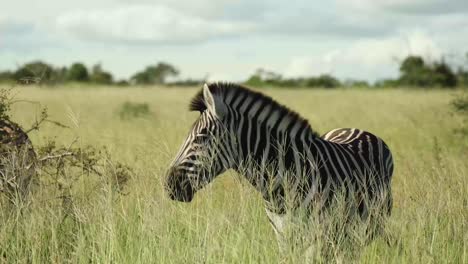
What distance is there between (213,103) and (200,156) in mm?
294

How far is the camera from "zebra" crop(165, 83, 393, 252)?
401 centimetres

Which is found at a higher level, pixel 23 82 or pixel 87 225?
pixel 23 82

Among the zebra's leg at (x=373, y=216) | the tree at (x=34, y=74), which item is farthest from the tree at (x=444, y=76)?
the zebra's leg at (x=373, y=216)

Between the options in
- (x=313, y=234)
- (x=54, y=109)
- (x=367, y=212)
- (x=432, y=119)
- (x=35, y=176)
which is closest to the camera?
(x=313, y=234)

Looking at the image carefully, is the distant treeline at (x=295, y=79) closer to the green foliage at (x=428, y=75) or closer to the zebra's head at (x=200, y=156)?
the green foliage at (x=428, y=75)

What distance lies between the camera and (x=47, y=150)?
530 cm

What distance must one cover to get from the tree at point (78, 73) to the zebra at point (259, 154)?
51662 mm

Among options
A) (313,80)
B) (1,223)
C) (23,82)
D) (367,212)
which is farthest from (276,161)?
(313,80)

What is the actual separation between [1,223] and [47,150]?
0.87 meters

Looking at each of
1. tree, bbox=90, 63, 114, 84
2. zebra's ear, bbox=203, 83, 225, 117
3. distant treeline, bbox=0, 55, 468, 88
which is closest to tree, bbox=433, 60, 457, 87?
distant treeline, bbox=0, 55, 468, 88

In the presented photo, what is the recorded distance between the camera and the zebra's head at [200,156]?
A: 3996 millimetres

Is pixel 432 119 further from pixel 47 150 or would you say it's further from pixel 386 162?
pixel 47 150

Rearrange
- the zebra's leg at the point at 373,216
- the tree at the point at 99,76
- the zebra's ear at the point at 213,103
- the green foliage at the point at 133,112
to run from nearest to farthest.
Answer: the zebra's ear at the point at 213,103, the zebra's leg at the point at 373,216, the green foliage at the point at 133,112, the tree at the point at 99,76

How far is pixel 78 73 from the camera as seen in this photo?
56.2 metres
